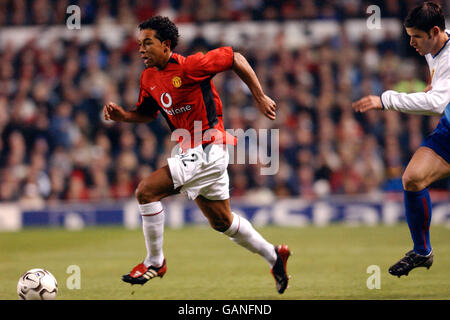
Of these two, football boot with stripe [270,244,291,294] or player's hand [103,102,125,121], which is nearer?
football boot with stripe [270,244,291,294]

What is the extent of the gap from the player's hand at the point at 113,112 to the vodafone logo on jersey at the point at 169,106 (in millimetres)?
407

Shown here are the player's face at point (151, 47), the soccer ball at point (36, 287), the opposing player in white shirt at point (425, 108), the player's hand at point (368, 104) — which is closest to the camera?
the player's hand at point (368, 104)

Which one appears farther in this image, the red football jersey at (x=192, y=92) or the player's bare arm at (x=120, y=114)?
the player's bare arm at (x=120, y=114)

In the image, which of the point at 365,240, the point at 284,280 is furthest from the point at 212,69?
the point at 365,240

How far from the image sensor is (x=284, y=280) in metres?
5.59

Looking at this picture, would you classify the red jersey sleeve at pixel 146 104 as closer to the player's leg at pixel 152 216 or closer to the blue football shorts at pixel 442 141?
the player's leg at pixel 152 216

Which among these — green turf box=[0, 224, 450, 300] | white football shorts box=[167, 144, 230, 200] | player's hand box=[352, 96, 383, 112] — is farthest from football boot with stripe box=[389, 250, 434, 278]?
white football shorts box=[167, 144, 230, 200]

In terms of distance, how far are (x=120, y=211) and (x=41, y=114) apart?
3170 mm

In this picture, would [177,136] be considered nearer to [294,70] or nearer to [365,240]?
[365,240]

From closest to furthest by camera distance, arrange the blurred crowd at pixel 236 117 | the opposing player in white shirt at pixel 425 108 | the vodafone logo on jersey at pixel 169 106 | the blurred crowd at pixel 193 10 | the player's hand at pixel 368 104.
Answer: the player's hand at pixel 368 104
the opposing player in white shirt at pixel 425 108
the vodafone logo on jersey at pixel 169 106
the blurred crowd at pixel 236 117
the blurred crowd at pixel 193 10

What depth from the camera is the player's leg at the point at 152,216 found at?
5348 millimetres

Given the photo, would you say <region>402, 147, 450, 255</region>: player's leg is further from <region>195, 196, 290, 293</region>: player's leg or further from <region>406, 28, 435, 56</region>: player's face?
<region>195, 196, 290, 293</region>: player's leg

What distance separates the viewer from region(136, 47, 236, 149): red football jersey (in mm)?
5422

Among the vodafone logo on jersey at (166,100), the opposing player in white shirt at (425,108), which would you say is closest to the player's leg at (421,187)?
the opposing player in white shirt at (425,108)
